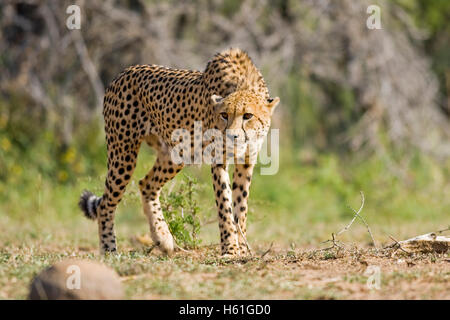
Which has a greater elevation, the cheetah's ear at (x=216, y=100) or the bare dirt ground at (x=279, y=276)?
the cheetah's ear at (x=216, y=100)

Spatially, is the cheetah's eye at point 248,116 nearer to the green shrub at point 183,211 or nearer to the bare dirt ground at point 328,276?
the bare dirt ground at point 328,276

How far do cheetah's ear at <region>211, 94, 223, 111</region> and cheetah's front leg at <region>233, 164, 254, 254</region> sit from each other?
615 mm

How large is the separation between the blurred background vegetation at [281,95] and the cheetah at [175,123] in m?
3.13

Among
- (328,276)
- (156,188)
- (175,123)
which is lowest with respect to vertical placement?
(328,276)

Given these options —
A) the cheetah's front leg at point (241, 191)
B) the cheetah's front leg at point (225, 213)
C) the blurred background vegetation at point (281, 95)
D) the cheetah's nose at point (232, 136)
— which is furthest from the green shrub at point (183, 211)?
the blurred background vegetation at point (281, 95)

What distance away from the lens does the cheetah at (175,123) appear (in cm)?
556

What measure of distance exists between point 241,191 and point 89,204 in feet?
4.75

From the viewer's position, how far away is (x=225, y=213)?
224 inches

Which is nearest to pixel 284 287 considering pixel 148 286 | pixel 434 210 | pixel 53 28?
pixel 148 286

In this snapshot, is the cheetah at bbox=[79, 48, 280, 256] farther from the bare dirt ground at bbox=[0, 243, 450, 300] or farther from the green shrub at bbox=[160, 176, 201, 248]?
the bare dirt ground at bbox=[0, 243, 450, 300]

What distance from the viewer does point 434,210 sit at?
987 cm

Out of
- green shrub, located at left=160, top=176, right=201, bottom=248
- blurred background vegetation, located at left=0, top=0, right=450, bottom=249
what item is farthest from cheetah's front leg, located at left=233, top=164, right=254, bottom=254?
blurred background vegetation, located at left=0, top=0, right=450, bottom=249

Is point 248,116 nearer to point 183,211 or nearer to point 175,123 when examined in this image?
point 175,123

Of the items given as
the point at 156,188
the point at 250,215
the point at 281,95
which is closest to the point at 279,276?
the point at 156,188
